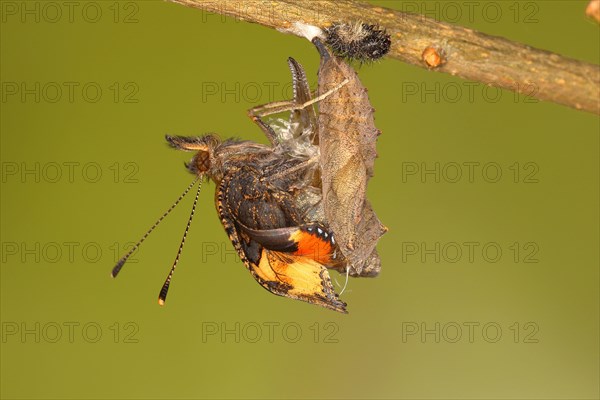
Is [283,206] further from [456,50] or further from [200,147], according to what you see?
[456,50]

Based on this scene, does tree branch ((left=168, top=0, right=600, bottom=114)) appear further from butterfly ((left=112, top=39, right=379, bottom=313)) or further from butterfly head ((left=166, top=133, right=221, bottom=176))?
butterfly head ((left=166, top=133, right=221, bottom=176))

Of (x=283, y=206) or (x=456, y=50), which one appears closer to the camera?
(x=456, y=50)

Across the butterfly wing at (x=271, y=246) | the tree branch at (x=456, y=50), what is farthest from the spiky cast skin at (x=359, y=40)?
the butterfly wing at (x=271, y=246)

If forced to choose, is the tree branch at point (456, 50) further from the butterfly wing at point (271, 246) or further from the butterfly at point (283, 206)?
the butterfly wing at point (271, 246)

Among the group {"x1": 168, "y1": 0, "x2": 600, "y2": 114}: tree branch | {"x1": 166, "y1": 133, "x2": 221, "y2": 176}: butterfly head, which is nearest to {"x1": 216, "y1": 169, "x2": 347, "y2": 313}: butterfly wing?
{"x1": 166, "y1": 133, "x2": 221, "y2": 176}: butterfly head

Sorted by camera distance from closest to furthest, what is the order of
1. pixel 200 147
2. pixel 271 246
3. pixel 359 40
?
pixel 359 40
pixel 271 246
pixel 200 147

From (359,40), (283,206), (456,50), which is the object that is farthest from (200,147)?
(456,50)

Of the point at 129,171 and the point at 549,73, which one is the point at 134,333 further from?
the point at 549,73

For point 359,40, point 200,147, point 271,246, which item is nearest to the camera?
point 359,40
